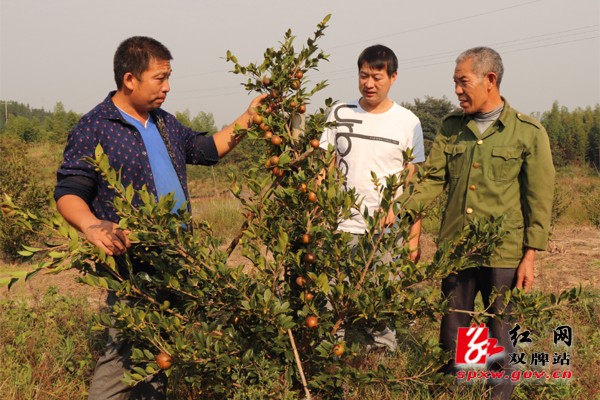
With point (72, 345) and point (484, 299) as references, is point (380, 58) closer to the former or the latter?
point (484, 299)

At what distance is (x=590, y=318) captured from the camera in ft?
13.4

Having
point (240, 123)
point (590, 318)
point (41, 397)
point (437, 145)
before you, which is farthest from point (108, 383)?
point (590, 318)

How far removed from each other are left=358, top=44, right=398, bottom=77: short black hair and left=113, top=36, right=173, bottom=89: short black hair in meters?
1.39

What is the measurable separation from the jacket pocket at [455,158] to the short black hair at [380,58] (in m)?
0.68

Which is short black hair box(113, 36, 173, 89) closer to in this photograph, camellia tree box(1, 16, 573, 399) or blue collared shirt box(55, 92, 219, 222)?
blue collared shirt box(55, 92, 219, 222)

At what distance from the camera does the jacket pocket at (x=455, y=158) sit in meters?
2.95

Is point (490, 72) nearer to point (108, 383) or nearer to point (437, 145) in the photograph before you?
point (437, 145)

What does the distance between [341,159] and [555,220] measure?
665 cm

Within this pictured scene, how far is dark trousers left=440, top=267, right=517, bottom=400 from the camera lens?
2.82 m

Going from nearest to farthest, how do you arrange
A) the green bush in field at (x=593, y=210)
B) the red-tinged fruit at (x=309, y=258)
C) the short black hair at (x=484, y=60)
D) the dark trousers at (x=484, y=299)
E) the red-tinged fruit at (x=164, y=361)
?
the red-tinged fruit at (x=164, y=361) → the red-tinged fruit at (x=309, y=258) → the short black hair at (x=484, y=60) → the dark trousers at (x=484, y=299) → the green bush in field at (x=593, y=210)

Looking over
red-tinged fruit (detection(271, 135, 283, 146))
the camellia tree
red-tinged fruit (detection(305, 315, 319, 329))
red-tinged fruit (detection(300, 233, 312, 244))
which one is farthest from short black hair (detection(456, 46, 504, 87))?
red-tinged fruit (detection(305, 315, 319, 329))

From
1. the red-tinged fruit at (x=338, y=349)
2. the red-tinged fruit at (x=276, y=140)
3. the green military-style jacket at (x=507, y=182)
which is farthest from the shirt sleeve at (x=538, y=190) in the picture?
the red-tinged fruit at (x=276, y=140)

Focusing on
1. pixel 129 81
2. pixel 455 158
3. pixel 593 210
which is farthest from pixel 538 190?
pixel 593 210

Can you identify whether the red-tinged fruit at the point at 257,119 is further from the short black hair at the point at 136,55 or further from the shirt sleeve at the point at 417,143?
the shirt sleeve at the point at 417,143
